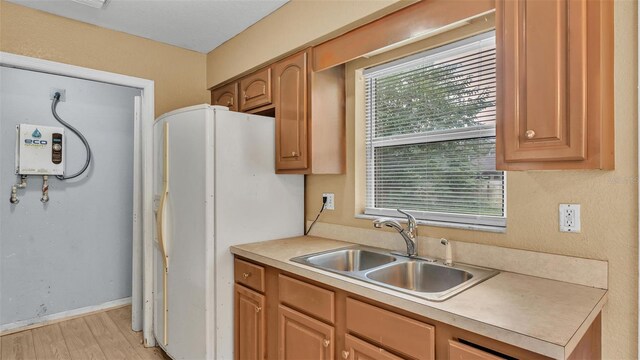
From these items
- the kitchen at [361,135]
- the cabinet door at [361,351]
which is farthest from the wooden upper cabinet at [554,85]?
the cabinet door at [361,351]

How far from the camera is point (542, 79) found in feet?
3.98

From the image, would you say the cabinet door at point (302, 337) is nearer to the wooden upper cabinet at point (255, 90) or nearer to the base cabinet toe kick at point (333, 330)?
the base cabinet toe kick at point (333, 330)

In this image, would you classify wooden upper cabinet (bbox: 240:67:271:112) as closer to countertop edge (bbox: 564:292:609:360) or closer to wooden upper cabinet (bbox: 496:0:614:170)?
wooden upper cabinet (bbox: 496:0:614:170)

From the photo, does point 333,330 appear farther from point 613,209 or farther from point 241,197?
point 613,209

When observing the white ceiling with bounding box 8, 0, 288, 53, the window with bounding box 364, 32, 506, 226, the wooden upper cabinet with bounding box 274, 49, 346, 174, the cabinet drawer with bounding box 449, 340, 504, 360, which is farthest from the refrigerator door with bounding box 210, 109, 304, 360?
the cabinet drawer with bounding box 449, 340, 504, 360

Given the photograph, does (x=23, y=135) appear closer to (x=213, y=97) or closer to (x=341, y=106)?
(x=213, y=97)

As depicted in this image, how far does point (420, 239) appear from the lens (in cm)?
188

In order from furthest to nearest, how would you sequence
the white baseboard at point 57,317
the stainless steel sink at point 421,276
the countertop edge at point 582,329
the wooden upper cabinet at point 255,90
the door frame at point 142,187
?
1. the white baseboard at point 57,317
2. the door frame at point 142,187
3. the wooden upper cabinet at point 255,90
4. the stainless steel sink at point 421,276
5. the countertop edge at point 582,329

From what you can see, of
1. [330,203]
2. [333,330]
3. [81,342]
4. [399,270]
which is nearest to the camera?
[333,330]

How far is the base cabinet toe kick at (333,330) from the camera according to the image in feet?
3.75

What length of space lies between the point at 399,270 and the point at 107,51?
8.76ft

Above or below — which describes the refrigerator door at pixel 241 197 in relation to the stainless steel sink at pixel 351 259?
above

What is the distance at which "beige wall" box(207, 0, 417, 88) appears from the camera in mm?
1832

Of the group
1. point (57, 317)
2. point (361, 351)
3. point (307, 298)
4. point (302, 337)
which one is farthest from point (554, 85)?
point (57, 317)
